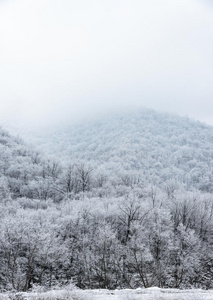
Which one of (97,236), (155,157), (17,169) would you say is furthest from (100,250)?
(155,157)

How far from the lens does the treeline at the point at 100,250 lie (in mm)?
29875

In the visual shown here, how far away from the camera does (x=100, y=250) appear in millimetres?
33594

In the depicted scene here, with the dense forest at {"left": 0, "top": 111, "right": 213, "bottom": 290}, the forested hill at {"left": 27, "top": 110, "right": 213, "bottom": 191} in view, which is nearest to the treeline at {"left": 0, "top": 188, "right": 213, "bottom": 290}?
the dense forest at {"left": 0, "top": 111, "right": 213, "bottom": 290}

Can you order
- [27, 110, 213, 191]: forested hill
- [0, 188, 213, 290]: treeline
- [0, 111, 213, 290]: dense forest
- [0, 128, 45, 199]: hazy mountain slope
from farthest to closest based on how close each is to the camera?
[27, 110, 213, 191]: forested hill
[0, 128, 45, 199]: hazy mountain slope
[0, 111, 213, 290]: dense forest
[0, 188, 213, 290]: treeline

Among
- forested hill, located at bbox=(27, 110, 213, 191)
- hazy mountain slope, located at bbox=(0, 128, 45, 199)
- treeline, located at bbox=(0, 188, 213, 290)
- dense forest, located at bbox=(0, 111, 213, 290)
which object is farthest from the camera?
forested hill, located at bbox=(27, 110, 213, 191)

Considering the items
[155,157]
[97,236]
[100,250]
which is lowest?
[155,157]

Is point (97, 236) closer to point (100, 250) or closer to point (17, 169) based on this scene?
point (100, 250)

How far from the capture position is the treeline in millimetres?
29875

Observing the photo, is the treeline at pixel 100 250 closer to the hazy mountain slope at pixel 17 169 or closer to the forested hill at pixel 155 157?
the hazy mountain slope at pixel 17 169

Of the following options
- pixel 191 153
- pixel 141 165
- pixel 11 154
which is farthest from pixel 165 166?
pixel 11 154

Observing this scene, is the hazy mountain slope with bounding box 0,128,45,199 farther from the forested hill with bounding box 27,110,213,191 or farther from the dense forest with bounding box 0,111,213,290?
the forested hill with bounding box 27,110,213,191

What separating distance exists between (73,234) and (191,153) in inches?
5847

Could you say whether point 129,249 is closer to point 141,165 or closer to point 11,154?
point 11,154

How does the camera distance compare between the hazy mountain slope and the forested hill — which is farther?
the forested hill
